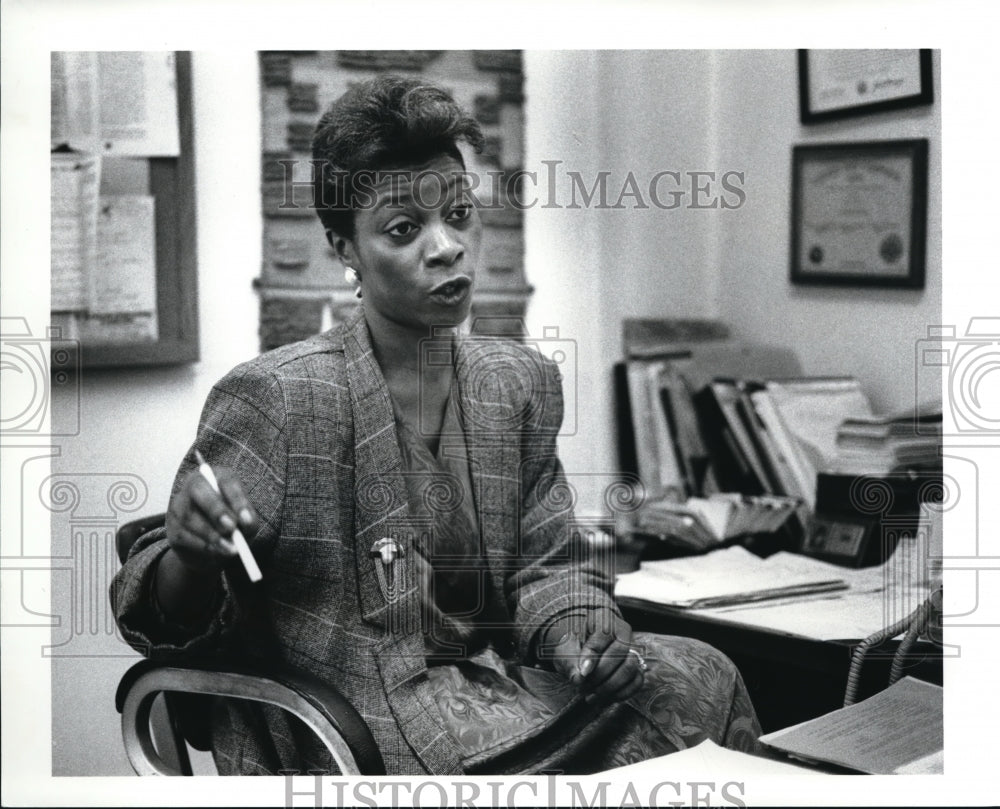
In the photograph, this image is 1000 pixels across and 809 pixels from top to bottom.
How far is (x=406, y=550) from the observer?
4.44ft

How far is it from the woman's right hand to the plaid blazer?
81 mm

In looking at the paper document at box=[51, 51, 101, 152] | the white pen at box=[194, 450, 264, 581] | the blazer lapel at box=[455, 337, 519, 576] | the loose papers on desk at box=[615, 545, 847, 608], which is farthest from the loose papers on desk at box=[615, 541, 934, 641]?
the paper document at box=[51, 51, 101, 152]

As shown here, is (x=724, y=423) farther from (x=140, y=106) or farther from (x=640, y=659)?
(x=140, y=106)

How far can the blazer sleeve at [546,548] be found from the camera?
143cm

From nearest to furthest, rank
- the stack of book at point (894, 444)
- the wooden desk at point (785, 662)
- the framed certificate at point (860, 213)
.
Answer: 1. the wooden desk at point (785, 662)
2. the stack of book at point (894, 444)
3. the framed certificate at point (860, 213)

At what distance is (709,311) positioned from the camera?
2416 mm

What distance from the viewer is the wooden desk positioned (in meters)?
1.50

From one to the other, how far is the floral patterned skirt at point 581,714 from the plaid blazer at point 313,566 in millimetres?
41

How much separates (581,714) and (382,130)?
733mm

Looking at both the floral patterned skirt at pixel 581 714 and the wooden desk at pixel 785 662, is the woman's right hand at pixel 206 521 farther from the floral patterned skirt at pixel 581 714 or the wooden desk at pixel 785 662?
the wooden desk at pixel 785 662

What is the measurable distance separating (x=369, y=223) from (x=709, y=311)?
1.23m

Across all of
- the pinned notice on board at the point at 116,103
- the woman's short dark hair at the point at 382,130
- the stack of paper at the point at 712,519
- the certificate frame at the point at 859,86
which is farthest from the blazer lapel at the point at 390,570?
the certificate frame at the point at 859,86

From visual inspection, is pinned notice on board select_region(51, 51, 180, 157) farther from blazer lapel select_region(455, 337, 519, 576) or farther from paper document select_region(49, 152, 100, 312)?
blazer lapel select_region(455, 337, 519, 576)

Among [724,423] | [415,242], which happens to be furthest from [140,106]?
[724,423]
